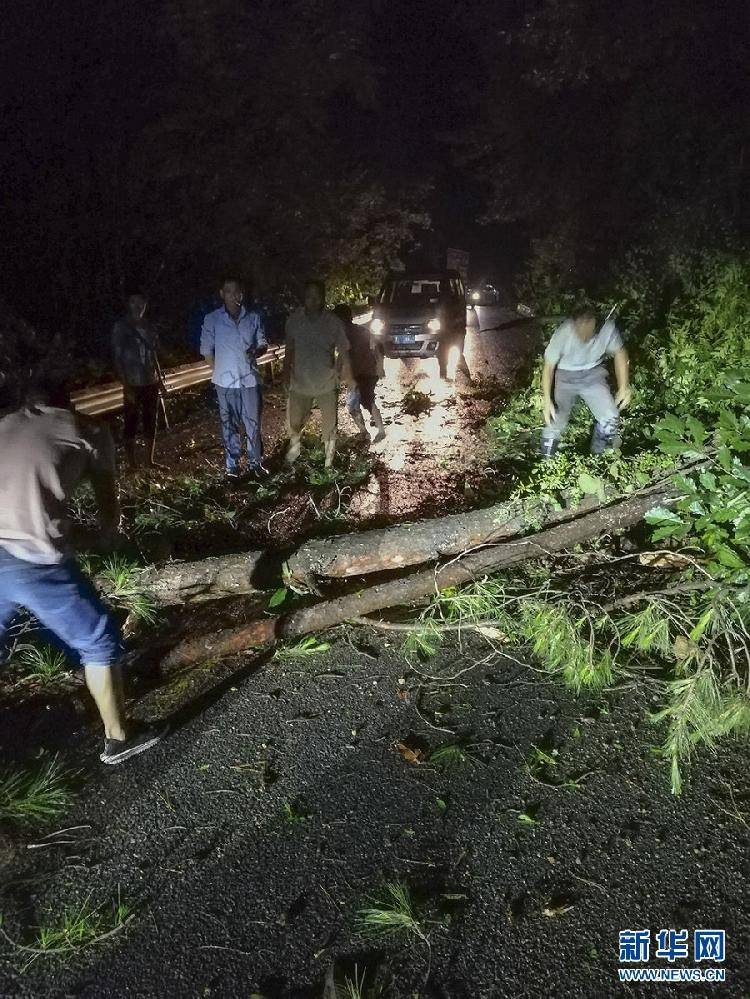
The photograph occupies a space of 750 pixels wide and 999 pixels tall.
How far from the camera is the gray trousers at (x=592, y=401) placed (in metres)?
5.40

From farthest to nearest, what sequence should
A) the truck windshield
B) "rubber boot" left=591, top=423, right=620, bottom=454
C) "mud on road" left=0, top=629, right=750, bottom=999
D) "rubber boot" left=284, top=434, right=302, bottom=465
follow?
the truck windshield
"rubber boot" left=284, top=434, right=302, bottom=465
"rubber boot" left=591, top=423, right=620, bottom=454
"mud on road" left=0, top=629, right=750, bottom=999

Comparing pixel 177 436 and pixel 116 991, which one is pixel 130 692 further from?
pixel 177 436

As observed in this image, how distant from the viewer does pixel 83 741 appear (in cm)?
347

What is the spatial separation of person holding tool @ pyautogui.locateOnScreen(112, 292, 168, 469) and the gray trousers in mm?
3724

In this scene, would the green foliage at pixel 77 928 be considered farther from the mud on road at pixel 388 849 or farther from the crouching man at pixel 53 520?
the crouching man at pixel 53 520

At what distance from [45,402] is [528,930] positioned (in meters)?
2.95

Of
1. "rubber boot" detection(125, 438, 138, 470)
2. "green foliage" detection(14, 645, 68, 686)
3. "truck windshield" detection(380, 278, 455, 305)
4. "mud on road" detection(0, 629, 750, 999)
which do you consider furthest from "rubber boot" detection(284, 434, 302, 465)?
"truck windshield" detection(380, 278, 455, 305)

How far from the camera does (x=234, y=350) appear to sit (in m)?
5.81

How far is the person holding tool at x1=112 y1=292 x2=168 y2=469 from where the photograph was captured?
19.8 ft

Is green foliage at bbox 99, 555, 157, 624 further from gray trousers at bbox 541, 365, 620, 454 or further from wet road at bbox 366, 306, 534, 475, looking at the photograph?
gray trousers at bbox 541, 365, 620, 454

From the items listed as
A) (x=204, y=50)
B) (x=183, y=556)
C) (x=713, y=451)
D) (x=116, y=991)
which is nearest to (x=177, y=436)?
(x=183, y=556)

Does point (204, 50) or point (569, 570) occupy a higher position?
point (204, 50)

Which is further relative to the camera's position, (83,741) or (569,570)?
(569,570)

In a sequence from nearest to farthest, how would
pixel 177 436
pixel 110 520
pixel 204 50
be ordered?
pixel 110 520 → pixel 177 436 → pixel 204 50
